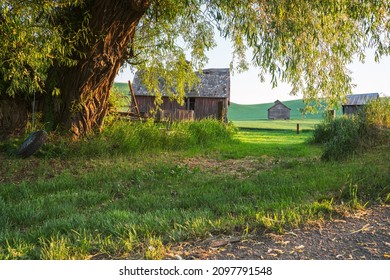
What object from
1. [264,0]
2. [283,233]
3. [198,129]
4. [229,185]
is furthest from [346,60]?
[283,233]

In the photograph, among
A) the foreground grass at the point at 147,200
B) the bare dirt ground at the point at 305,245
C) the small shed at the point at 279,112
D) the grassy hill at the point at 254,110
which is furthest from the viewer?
the grassy hill at the point at 254,110

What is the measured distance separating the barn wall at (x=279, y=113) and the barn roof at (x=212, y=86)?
3229 cm

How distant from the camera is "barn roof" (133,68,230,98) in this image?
33156 mm

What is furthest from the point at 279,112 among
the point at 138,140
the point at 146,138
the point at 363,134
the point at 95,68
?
the point at 95,68

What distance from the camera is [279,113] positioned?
66500 millimetres

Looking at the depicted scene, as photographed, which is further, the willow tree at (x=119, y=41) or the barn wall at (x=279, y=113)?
the barn wall at (x=279, y=113)

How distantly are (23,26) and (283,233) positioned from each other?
6988 mm

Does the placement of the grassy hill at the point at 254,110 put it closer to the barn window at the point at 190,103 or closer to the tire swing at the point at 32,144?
the barn window at the point at 190,103

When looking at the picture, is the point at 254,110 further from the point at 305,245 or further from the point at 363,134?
the point at 305,245

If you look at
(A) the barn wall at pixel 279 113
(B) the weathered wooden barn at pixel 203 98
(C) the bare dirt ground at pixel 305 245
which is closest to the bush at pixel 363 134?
(C) the bare dirt ground at pixel 305 245

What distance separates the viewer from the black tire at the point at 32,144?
914 cm

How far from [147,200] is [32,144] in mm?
4600

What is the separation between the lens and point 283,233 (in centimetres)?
382

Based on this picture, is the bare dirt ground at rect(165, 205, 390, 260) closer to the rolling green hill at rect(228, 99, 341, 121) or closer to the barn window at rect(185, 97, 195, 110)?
the barn window at rect(185, 97, 195, 110)
